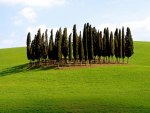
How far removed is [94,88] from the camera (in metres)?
61.9

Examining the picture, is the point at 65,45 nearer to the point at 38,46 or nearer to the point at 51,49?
the point at 51,49

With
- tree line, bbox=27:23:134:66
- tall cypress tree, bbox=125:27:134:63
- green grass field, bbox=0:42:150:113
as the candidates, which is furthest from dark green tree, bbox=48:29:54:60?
tall cypress tree, bbox=125:27:134:63

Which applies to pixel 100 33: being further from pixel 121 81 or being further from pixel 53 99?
Result: pixel 53 99

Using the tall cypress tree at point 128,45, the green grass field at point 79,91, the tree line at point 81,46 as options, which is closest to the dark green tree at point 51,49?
the tree line at point 81,46

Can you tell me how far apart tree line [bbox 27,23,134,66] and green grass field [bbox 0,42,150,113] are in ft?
24.0

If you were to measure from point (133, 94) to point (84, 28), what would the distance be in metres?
38.0

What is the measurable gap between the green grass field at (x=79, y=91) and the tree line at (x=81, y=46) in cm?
731

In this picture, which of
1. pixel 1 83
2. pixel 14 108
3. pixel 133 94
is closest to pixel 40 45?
pixel 1 83

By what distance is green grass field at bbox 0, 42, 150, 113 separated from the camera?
45.4m

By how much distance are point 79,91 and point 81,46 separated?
30363 millimetres

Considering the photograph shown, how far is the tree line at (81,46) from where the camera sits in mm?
88875

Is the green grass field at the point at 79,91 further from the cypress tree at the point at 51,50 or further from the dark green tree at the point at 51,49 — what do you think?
the dark green tree at the point at 51,49

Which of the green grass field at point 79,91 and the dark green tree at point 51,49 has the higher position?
the dark green tree at point 51,49

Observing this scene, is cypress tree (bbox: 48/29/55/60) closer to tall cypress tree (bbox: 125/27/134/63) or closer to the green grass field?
the green grass field
